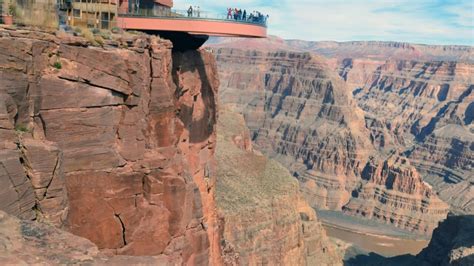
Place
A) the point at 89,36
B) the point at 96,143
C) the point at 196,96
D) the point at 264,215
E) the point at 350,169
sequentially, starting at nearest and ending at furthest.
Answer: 1. the point at 96,143
2. the point at 89,36
3. the point at 196,96
4. the point at 264,215
5. the point at 350,169

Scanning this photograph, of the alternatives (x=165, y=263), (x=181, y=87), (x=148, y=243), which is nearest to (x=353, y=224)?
(x=181, y=87)

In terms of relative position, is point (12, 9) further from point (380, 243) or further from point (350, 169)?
point (350, 169)

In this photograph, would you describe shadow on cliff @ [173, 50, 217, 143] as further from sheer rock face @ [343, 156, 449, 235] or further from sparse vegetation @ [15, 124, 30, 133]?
sheer rock face @ [343, 156, 449, 235]

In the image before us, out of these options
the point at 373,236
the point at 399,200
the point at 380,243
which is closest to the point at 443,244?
the point at 380,243

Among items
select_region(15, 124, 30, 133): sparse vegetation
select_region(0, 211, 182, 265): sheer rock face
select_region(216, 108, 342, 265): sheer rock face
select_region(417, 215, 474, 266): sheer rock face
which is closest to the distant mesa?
select_region(15, 124, 30, 133): sparse vegetation

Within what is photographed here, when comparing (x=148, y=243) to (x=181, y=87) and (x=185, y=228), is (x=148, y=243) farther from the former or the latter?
(x=181, y=87)

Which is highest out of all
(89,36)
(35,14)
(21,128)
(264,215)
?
(35,14)
